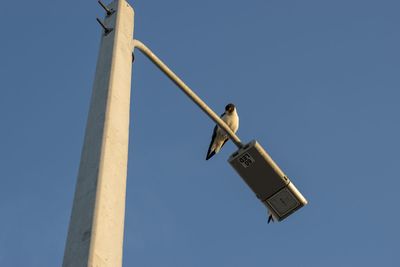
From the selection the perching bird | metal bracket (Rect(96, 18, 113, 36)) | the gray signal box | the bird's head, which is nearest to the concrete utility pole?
metal bracket (Rect(96, 18, 113, 36))

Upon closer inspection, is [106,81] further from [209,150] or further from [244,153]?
[209,150]

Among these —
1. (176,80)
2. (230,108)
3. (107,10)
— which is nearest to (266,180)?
(176,80)

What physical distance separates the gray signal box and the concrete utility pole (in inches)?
53.3

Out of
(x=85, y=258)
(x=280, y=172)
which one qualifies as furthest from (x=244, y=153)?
(x=85, y=258)

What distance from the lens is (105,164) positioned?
3592 mm

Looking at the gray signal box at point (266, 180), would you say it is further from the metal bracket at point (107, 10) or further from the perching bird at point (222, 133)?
the perching bird at point (222, 133)

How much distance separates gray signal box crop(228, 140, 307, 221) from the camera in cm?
550

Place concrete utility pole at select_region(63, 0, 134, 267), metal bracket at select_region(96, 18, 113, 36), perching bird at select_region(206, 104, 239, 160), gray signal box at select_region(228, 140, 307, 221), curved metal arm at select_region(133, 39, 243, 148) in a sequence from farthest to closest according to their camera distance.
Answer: perching bird at select_region(206, 104, 239, 160)
gray signal box at select_region(228, 140, 307, 221)
curved metal arm at select_region(133, 39, 243, 148)
metal bracket at select_region(96, 18, 113, 36)
concrete utility pole at select_region(63, 0, 134, 267)

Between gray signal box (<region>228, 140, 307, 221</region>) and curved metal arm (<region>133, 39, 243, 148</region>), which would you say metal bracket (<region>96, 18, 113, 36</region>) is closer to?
curved metal arm (<region>133, 39, 243, 148</region>)

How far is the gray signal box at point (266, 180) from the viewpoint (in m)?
5.50

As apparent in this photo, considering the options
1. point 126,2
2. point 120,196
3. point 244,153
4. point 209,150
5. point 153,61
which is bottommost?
point 120,196

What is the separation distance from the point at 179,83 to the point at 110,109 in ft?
3.74

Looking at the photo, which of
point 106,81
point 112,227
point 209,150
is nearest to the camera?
point 112,227

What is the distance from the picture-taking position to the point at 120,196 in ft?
11.8
